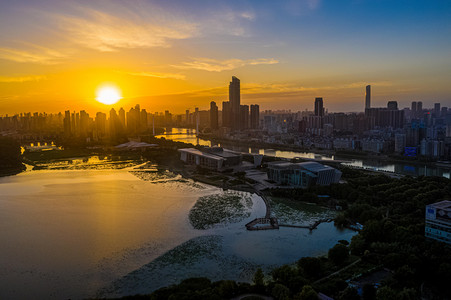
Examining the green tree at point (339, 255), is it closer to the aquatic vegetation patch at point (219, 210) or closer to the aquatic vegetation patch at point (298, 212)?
the aquatic vegetation patch at point (298, 212)

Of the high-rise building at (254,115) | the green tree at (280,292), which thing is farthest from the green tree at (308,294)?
the high-rise building at (254,115)

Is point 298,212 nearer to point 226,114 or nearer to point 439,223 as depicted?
point 439,223

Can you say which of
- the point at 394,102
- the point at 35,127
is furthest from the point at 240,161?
the point at 35,127

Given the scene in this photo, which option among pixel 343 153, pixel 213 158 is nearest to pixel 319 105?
pixel 343 153

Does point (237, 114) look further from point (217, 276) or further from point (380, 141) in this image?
point (217, 276)

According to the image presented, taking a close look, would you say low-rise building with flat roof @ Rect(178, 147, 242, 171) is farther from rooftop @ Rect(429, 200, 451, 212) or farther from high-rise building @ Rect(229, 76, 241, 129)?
high-rise building @ Rect(229, 76, 241, 129)
